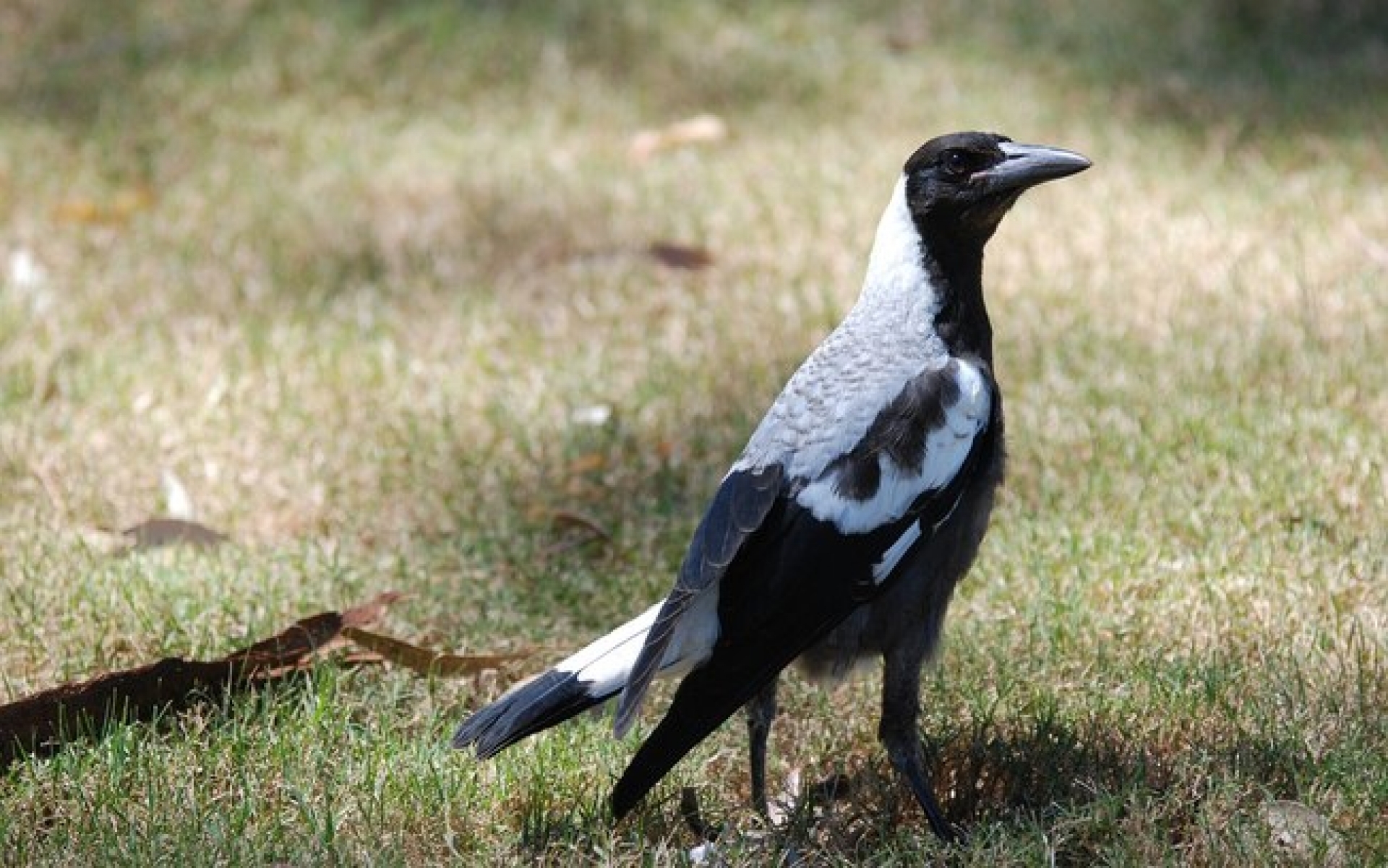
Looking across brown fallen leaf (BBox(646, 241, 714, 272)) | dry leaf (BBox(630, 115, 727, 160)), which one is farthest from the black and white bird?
dry leaf (BBox(630, 115, 727, 160))

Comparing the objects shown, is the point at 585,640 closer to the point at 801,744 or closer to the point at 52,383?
the point at 801,744

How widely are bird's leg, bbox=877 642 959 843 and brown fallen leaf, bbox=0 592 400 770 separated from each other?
101cm

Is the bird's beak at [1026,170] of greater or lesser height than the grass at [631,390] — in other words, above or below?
above

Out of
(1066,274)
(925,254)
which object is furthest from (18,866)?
(1066,274)

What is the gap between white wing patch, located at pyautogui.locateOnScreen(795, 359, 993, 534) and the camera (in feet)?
9.77

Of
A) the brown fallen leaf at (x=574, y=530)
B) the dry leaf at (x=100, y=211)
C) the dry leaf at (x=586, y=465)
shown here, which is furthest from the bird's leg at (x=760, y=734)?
the dry leaf at (x=100, y=211)

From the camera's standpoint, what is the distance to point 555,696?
2.93m

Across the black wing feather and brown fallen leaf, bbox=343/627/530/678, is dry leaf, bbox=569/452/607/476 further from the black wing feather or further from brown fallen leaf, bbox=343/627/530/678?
the black wing feather

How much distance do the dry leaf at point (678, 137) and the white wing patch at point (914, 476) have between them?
3.27 metres

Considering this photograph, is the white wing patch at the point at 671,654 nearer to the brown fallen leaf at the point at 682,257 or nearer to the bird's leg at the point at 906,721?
the bird's leg at the point at 906,721

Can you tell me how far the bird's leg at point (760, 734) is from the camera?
306 centimetres

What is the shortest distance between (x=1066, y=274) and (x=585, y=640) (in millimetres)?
2072

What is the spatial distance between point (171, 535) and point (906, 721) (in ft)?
5.86

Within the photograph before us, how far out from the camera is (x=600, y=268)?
17.7ft
